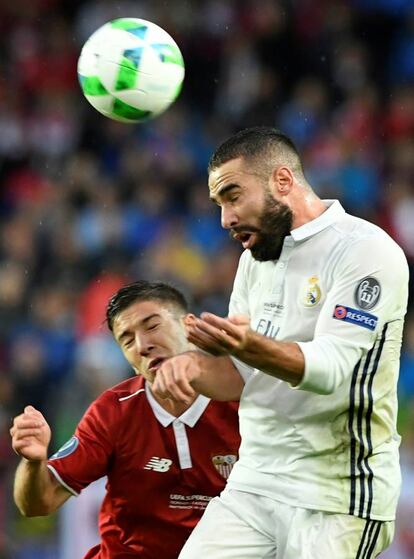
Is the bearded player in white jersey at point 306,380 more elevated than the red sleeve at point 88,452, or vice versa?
the bearded player in white jersey at point 306,380

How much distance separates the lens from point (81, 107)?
11.7 metres

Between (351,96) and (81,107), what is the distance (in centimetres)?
273

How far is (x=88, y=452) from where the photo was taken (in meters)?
4.55

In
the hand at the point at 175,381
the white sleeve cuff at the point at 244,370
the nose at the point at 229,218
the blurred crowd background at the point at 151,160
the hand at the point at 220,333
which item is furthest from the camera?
the blurred crowd background at the point at 151,160

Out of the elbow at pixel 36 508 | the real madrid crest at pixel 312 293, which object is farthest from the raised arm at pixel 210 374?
the elbow at pixel 36 508

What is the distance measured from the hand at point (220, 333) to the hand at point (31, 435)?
0.89 metres

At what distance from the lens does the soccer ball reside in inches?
196

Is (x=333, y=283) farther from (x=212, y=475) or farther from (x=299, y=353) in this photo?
(x=212, y=475)

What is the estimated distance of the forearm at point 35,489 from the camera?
437 cm

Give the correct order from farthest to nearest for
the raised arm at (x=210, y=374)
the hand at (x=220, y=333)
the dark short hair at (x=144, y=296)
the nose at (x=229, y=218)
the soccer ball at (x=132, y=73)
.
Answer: the soccer ball at (x=132, y=73) < the dark short hair at (x=144, y=296) < the nose at (x=229, y=218) < the raised arm at (x=210, y=374) < the hand at (x=220, y=333)

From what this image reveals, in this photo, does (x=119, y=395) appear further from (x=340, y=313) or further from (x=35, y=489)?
(x=340, y=313)

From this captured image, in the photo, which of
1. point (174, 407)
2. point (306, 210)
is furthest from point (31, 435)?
point (306, 210)

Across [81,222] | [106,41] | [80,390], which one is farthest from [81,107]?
[106,41]

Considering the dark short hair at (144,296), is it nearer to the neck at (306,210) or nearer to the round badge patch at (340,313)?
the neck at (306,210)
